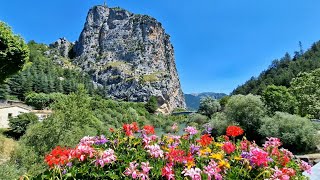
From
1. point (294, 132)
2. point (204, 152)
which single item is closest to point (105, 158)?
point (204, 152)

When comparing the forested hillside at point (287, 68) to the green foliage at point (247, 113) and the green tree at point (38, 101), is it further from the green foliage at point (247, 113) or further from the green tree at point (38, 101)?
the green tree at point (38, 101)

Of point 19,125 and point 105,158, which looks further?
point 19,125

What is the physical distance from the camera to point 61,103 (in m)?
32.3

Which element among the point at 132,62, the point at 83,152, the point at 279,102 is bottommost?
the point at 83,152

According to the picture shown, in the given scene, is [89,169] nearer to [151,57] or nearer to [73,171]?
[73,171]

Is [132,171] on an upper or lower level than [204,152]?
lower

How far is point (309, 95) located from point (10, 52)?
1447 inches

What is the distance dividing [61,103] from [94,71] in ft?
497

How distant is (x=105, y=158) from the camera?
352 cm

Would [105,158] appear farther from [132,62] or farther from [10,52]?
[132,62]

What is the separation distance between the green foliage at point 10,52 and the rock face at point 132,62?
5114 inches

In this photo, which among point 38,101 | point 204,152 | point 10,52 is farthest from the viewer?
point 38,101

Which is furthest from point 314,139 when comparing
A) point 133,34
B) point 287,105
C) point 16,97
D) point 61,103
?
point 133,34

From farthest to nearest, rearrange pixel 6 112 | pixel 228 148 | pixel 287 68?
pixel 287 68
pixel 6 112
pixel 228 148
